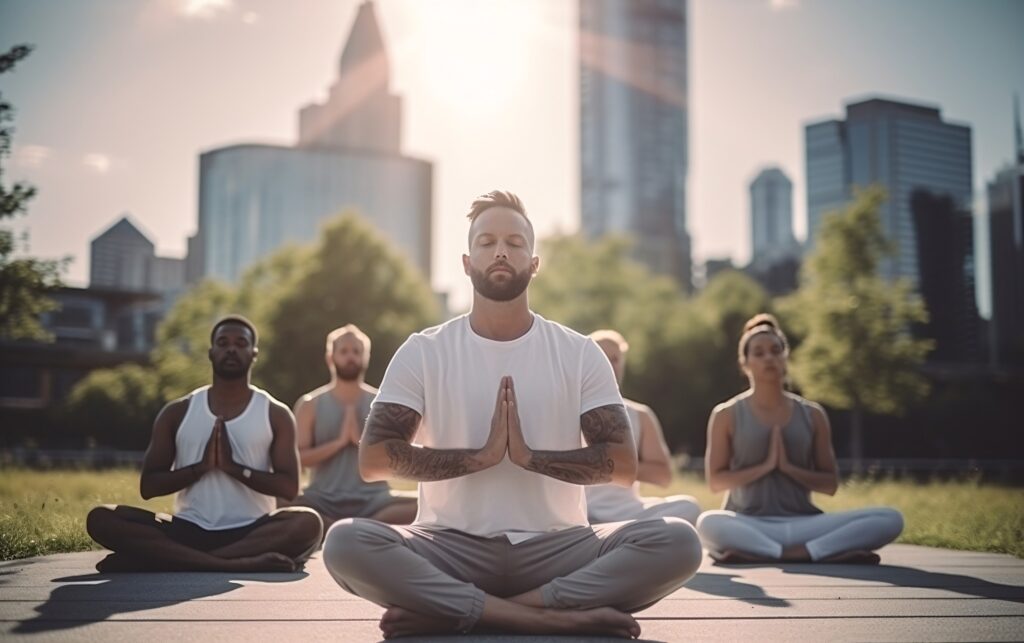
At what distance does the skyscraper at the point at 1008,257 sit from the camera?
81.8 feet

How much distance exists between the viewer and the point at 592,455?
4.36m

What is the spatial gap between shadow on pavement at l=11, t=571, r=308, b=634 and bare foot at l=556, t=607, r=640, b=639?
2055 mm

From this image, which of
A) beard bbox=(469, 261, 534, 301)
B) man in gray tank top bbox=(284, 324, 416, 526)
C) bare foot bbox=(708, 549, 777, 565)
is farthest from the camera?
man in gray tank top bbox=(284, 324, 416, 526)

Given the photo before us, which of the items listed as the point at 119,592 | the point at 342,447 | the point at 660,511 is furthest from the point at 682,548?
the point at 342,447

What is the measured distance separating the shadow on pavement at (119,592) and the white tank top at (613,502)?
2.33m

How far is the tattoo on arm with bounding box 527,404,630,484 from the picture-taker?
427cm

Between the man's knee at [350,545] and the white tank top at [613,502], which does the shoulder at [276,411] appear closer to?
the white tank top at [613,502]

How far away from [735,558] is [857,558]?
88 cm

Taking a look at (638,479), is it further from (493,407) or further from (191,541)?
(493,407)

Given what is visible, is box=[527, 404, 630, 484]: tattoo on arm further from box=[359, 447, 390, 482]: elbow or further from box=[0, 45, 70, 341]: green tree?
box=[0, 45, 70, 341]: green tree

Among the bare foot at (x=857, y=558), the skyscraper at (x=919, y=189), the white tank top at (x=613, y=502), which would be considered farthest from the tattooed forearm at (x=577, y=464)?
the skyscraper at (x=919, y=189)

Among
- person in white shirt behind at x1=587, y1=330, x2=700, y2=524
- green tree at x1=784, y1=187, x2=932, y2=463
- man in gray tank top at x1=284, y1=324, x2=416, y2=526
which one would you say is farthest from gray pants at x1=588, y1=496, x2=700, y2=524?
green tree at x1=784, y1=187, x2=932, y2=463

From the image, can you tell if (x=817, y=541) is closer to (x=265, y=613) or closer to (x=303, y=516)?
(x=303, y=516)

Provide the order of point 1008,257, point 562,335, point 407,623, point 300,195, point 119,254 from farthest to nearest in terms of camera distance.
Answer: point 300,195 < point 1008,257 < point 119,254 < point 562,335 < point 407,623
